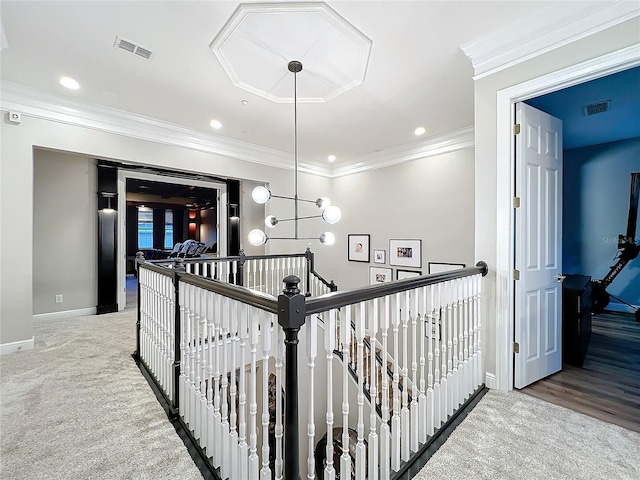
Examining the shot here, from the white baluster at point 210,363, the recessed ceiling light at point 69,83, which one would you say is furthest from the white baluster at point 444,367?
the recessed ceiling light at point 69,83

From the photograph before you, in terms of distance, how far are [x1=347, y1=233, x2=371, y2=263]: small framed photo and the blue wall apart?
3709 mm

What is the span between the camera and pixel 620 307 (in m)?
4.86

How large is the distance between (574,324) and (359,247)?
3.66m

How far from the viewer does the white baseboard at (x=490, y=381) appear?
2.33 meters

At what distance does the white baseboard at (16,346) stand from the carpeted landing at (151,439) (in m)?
0.74

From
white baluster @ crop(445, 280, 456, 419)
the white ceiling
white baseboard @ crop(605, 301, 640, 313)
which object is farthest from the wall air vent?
white baseboard @ crop(605, 301, 640, 313)

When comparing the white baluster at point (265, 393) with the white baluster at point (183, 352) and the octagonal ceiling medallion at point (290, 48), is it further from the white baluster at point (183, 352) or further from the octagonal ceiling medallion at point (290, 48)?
the octagonal ceiling medallion at point (290, 48)

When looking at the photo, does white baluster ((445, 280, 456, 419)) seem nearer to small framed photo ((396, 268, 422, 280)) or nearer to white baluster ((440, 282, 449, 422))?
white baluster ((440, 282, 449, 422))

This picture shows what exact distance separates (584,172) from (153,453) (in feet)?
23.6

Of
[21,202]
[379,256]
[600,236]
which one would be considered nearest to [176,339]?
[21,202]

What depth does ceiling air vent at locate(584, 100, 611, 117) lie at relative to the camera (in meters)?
3.21

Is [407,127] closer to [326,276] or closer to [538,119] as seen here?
[538,119]

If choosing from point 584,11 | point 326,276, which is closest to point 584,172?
point 584,11

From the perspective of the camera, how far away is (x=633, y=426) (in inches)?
74.1
